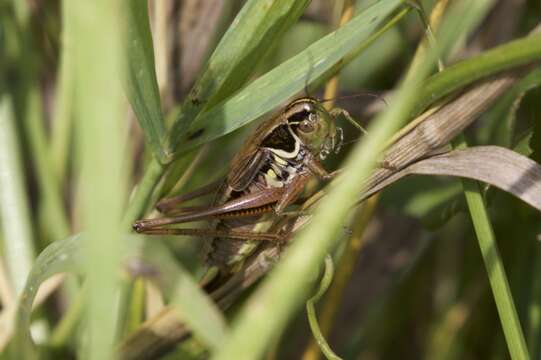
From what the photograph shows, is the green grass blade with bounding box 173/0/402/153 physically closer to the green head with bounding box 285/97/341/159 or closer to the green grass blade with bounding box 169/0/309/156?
the green grass blade with bounding box 169/0/309/156

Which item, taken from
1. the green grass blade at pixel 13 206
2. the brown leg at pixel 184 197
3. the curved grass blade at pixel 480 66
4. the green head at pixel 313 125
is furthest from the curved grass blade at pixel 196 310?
the green grass blade at pixel 13 206

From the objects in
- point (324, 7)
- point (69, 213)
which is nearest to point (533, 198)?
point (324, 7)

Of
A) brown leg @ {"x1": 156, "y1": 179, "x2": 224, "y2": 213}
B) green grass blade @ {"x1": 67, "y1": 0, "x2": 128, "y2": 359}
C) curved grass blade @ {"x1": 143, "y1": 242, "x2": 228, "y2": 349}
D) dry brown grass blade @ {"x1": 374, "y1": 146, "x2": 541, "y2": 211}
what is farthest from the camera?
brown leg @ {"x1": 156, "y1": 179, "x2": 224, "y2": 213}

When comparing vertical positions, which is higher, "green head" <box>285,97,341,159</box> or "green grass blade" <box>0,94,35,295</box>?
→ "green grass blade" <box>0,94,35,295</box>

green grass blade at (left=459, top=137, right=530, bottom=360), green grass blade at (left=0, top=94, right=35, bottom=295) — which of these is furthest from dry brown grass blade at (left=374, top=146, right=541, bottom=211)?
green grass blade at (left=0, top=94, right=35, bottom=295)

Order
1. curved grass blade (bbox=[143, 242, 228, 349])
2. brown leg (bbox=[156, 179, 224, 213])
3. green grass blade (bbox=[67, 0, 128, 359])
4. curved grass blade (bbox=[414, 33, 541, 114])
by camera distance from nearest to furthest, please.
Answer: green grass blade (bbox=[67, 0, 128, 359]), curved grass blade (bbox=[143, 242, 228, 349]), curved grass blade (bbox=[414, 33, 541, 114]), brown leg (bbox=[156, 179, 224, 213])

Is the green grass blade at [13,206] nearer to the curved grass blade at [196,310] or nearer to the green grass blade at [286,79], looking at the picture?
the green grass blade at [286,79]

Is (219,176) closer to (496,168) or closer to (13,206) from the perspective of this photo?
(13,206)

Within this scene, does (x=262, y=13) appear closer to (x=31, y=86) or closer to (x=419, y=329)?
(x=31, y=86)
